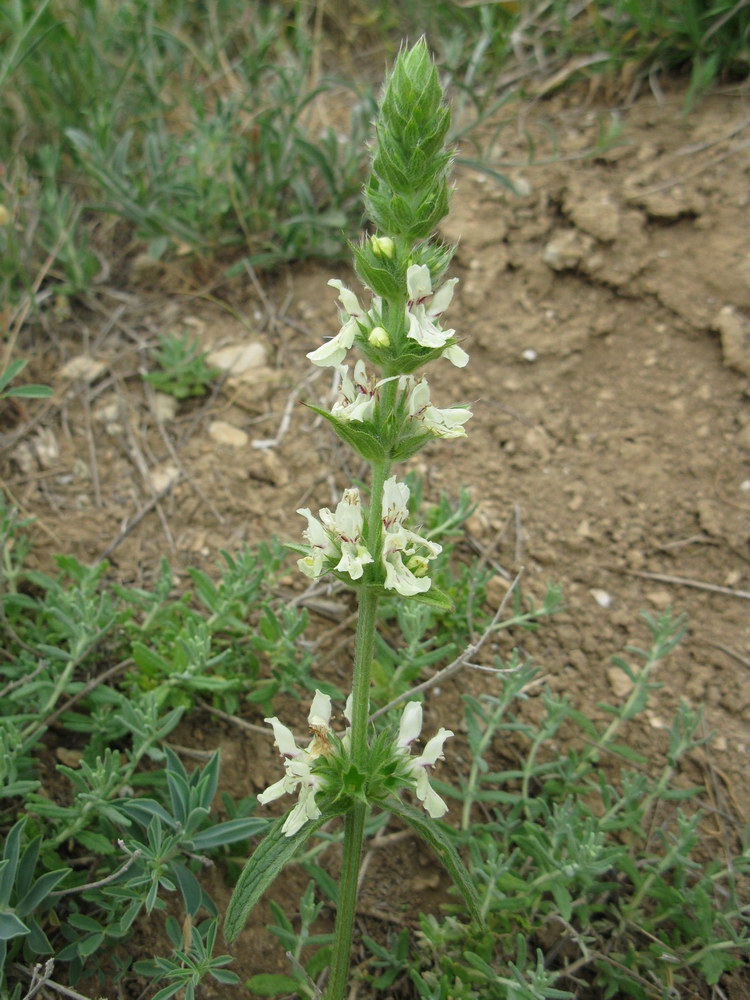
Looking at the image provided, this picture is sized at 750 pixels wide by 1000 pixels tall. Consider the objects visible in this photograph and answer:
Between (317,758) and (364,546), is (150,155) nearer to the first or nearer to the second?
(364,546)

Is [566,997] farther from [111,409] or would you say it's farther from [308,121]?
[308,121]

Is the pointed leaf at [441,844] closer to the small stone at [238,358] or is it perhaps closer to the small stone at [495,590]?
the small stone at [495,590]

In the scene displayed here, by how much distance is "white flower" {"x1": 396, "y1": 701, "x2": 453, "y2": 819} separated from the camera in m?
1.79

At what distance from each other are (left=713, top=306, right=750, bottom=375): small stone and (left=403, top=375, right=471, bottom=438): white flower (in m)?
2.03

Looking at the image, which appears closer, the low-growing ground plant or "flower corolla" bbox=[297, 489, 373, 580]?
"flower corolla" bbox=[297, 489, 373, 580]

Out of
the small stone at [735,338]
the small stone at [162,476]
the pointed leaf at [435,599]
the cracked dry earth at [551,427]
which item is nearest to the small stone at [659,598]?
the cracked dry earth at [551,427]

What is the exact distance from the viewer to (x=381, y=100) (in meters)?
1.72

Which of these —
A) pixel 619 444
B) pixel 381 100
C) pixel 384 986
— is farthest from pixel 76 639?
pixel 619 444

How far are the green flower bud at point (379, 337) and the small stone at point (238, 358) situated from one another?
1.98 meters

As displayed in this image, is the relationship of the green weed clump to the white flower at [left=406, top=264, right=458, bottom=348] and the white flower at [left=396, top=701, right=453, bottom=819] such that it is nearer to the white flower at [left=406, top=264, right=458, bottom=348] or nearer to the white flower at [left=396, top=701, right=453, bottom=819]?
the white flower at [left=406, top=264, right=458, bottom=348]

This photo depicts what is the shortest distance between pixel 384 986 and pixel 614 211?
10.6 ft

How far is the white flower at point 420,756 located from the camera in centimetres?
179

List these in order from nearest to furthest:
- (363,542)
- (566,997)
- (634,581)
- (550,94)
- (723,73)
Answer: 1. (363,542)
2. (566,997)
3. (634,581)
4. (723,73)
5. (550,94)

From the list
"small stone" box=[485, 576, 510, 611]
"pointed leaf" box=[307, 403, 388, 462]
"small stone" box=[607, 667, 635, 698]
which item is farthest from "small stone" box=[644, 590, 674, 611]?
"pointed leaf" box=[307, 403, 388, 462]
